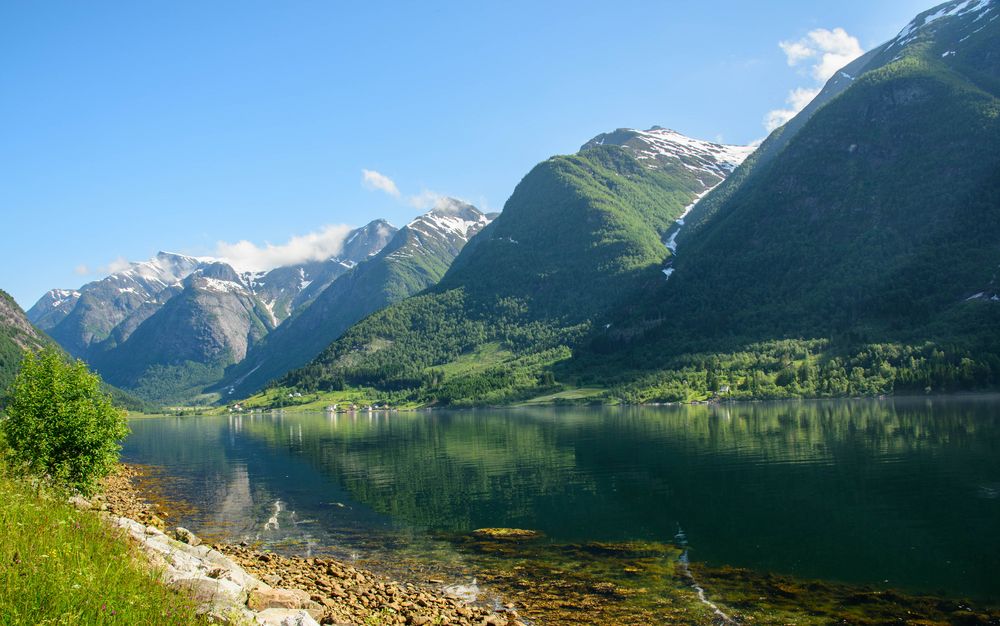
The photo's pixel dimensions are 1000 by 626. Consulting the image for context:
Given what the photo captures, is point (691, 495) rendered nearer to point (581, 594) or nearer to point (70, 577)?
point (581, 594)

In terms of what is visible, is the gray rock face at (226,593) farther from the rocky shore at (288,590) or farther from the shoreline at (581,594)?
the shoreline at (581,594)

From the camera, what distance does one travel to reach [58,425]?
4419 centimetres

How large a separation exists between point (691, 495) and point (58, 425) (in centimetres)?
5120

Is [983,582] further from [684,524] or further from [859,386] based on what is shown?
[859,386]

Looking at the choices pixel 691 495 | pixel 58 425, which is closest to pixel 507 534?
pixel 691 495

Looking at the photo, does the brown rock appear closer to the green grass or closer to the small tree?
the green grass

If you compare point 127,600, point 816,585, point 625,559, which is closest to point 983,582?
point 816,585

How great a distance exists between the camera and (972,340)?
617 ft

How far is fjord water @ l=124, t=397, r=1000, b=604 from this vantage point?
130 ft

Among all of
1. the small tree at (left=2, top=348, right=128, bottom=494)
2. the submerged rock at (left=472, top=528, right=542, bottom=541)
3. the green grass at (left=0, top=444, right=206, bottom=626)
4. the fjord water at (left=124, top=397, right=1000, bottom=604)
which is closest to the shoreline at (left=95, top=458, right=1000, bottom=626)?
the fjord water at (left=124, top=397, right=1000, bottom=604)

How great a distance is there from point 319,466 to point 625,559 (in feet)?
238

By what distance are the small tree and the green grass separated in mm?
26009

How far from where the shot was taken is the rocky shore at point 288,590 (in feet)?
62.3

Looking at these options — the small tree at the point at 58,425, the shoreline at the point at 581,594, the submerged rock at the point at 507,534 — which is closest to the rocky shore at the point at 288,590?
the shoreline at the point at 581,594
